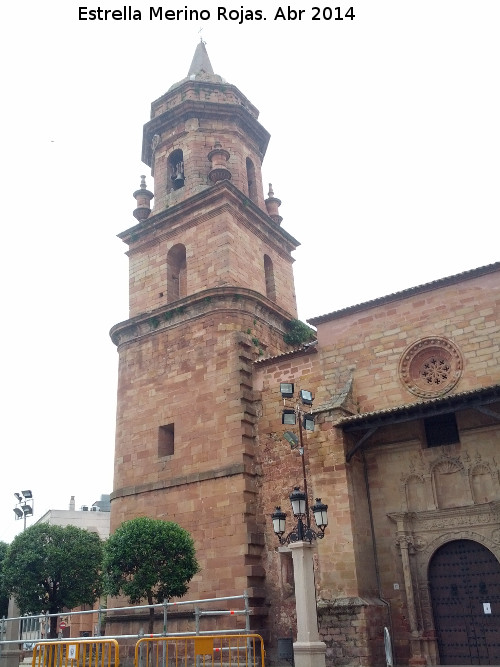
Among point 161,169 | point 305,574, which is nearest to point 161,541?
point 305,574

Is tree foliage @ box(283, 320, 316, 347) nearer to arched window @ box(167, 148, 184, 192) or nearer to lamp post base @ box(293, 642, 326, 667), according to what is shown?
arched window @ box(167, 148, 184, 192)

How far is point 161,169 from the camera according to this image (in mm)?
23031

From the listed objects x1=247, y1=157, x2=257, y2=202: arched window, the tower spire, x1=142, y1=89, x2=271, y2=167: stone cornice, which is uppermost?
the tower spire

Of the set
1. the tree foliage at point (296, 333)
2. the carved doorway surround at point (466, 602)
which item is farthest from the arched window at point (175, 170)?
the carved doorway surround at point (466, 602)

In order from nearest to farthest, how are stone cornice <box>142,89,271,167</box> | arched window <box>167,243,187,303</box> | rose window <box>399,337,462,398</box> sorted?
rose window <box>399,337,462,398</box>, arched window <box>167,243,187,303</box>, stone cornice <box>142,89,271,167</box>

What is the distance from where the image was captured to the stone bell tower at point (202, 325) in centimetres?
1653

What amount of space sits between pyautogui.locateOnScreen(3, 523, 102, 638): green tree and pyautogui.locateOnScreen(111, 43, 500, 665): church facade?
9.98 ft

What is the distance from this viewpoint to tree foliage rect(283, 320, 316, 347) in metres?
21.0

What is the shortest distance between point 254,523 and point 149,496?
11.4ft

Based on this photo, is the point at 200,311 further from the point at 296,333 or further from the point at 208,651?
the point at 208,651

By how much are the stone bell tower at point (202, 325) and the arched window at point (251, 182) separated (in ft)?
0.15

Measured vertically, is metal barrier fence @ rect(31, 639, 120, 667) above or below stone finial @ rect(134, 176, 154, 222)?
below

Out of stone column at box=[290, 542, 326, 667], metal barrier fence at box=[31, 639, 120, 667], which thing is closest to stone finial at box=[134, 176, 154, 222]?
stone column at box=[290, 542, 326, 667]

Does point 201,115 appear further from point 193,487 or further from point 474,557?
point 474,557
